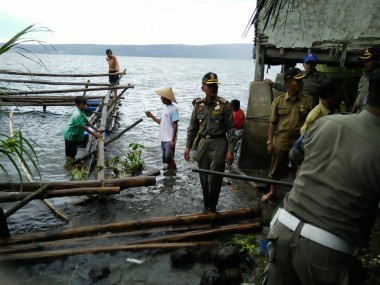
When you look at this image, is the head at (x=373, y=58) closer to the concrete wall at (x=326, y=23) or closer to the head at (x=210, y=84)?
the head at (x=210, y=84)

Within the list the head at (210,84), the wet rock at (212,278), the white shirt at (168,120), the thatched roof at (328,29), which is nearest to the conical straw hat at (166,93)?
the white shirt at (168,120)

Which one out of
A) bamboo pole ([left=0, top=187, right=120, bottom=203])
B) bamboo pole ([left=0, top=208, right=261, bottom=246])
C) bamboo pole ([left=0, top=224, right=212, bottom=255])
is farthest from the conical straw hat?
bamboo pole ([left=0, top=224, right=212, bottom=255])

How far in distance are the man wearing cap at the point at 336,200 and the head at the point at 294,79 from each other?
10.8ft

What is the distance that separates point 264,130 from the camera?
7996 mm

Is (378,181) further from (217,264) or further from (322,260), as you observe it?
(217,264)

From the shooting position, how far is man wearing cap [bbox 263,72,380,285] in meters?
1.85

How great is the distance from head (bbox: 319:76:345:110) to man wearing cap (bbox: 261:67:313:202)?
1108 millimetres

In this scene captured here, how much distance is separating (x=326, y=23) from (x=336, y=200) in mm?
6684

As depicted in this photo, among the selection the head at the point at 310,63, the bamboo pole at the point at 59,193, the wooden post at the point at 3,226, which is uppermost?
the head at the point at 310,63

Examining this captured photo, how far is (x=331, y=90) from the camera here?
4082 mm

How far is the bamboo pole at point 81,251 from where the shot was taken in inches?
156

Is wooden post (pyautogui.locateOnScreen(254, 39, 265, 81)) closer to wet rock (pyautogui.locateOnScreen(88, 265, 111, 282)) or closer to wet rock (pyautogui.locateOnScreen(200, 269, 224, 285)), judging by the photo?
wet rock (pyautogui.locateOnScreen(200, 269, 224, 285))

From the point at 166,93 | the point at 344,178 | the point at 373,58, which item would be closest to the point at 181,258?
the point at 344,178

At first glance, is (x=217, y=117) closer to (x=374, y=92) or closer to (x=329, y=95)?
(x=329, y=95)
